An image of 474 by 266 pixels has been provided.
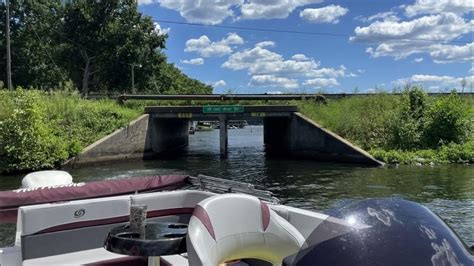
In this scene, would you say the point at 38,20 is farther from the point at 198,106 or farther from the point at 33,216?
the point at 33,216

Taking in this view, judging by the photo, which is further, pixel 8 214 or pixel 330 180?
pixel 330 180

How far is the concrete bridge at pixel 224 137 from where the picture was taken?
23406 millimetres

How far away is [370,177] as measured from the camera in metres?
18.2

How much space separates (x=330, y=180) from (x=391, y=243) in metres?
15.5

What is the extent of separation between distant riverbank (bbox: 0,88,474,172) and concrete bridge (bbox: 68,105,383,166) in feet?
2.34

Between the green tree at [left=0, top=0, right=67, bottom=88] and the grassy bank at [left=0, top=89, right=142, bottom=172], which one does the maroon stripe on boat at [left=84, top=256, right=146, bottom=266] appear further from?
the green tree at [left=0, top=0, right=67, bottom=88]

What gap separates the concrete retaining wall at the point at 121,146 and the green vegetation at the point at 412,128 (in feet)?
31.3

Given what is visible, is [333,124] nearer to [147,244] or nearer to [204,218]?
[204,218]

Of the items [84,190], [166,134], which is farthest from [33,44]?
[84,190]

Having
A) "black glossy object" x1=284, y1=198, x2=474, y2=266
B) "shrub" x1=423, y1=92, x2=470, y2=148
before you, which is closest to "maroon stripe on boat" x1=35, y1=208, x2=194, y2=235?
"black glossy object" x1=284, y1=198, x2=474, y2=266

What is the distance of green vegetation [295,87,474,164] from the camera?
74.0 feet

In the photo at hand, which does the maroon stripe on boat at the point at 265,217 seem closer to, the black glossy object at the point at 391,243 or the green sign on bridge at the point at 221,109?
the black glossy object at the point at 391,243

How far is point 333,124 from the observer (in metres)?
26.4

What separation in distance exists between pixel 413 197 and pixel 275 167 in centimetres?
900
